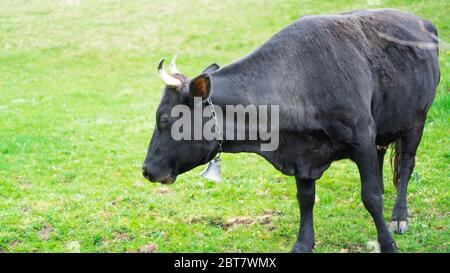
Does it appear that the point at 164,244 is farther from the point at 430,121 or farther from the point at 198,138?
the point at 430,121

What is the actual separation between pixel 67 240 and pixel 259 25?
1962cm

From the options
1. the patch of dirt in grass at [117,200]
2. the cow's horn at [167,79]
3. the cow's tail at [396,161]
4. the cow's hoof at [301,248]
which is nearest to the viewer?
the cow's horn at [167,79]

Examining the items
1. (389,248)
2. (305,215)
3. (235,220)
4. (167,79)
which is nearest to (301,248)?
(305,215)

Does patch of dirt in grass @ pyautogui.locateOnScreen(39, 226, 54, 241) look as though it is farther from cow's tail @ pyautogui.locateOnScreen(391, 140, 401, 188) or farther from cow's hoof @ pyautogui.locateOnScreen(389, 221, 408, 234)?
cow's tail @ pyautogui.locateOnScreen(391, 140, 401, 188)

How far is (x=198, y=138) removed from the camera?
6633mm

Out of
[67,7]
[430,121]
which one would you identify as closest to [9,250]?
[430,121]

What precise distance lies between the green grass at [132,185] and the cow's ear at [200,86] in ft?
6.94

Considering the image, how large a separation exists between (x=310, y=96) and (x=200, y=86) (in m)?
1.19

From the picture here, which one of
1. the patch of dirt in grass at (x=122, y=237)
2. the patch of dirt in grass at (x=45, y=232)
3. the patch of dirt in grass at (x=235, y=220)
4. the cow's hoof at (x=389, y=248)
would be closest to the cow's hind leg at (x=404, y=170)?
the cow's hoof at (x=389, y=248)

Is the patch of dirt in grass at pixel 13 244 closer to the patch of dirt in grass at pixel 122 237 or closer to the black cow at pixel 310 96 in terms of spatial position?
the patch of dirt in grass at pixel 122 237

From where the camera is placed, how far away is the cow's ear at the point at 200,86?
633 cm

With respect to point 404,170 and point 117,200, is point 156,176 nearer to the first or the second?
point 117,200

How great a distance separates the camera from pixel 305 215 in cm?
766
